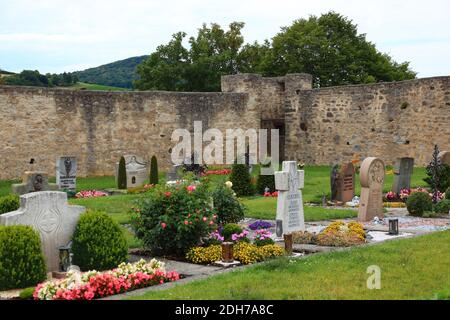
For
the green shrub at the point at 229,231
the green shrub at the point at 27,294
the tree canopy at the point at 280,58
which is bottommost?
the green shrub at the point at 27,294

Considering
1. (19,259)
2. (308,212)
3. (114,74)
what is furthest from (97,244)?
(114,74)

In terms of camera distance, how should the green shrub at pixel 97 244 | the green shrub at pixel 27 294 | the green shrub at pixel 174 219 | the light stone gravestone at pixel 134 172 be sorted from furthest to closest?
the light stone gravestone at pixel 134 172 < the green shrub at pixel 174 219 < the green shrub at pixel 97 244 < the green shrub at pixel 27 294

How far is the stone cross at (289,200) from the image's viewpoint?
13297mm

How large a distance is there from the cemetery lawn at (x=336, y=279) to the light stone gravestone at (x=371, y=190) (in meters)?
4.95

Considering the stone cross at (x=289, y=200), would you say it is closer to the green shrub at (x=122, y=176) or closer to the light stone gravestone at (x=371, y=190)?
the light stone gravestone at (x=371, y=190)

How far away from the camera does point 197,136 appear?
3166 cm

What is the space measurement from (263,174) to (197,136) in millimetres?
9839

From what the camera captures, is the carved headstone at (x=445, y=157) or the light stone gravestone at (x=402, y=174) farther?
the carved headstone at (x=445, y=157)

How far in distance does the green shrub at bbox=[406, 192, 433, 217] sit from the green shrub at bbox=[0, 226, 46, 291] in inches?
411

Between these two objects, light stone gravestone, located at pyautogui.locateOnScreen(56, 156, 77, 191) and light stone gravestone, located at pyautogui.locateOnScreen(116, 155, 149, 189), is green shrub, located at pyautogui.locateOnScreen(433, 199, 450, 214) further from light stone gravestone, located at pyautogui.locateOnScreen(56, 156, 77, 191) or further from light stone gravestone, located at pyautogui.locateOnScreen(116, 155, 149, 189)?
light stone gravestone, located at pyautogui.locateOnScreen(56, 156, 77, 191)

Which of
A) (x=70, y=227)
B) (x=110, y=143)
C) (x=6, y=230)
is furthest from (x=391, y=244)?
(x=110, y=143)

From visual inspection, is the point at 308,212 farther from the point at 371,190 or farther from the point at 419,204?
the point at 419,204

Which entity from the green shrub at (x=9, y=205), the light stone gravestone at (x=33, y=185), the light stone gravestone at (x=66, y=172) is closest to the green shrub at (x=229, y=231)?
the green shrub at (x=9, y=205)
